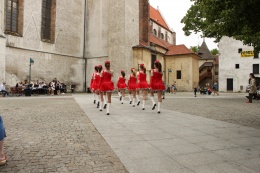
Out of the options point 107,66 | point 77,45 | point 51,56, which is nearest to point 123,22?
point 77,45

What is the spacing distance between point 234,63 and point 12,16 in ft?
128

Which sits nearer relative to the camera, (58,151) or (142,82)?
(58,151)

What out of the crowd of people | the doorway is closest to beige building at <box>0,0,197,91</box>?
the crowd of people

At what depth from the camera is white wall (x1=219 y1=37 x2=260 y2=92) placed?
4203 centimetres

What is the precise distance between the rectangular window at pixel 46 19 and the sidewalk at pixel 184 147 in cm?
2460

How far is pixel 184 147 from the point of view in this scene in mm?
3945

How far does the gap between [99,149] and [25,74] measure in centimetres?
2360

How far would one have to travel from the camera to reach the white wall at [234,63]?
42.0 m

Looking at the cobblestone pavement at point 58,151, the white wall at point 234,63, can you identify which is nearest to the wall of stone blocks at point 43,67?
the cobblestone pavement at point 58,151

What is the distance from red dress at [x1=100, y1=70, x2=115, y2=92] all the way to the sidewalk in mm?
2825

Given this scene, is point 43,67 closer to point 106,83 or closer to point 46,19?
point 46,19

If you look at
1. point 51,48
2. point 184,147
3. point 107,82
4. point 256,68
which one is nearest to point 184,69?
point 256,68

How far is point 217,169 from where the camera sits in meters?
2.92

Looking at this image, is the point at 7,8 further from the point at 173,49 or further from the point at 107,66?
the point at 173,49
